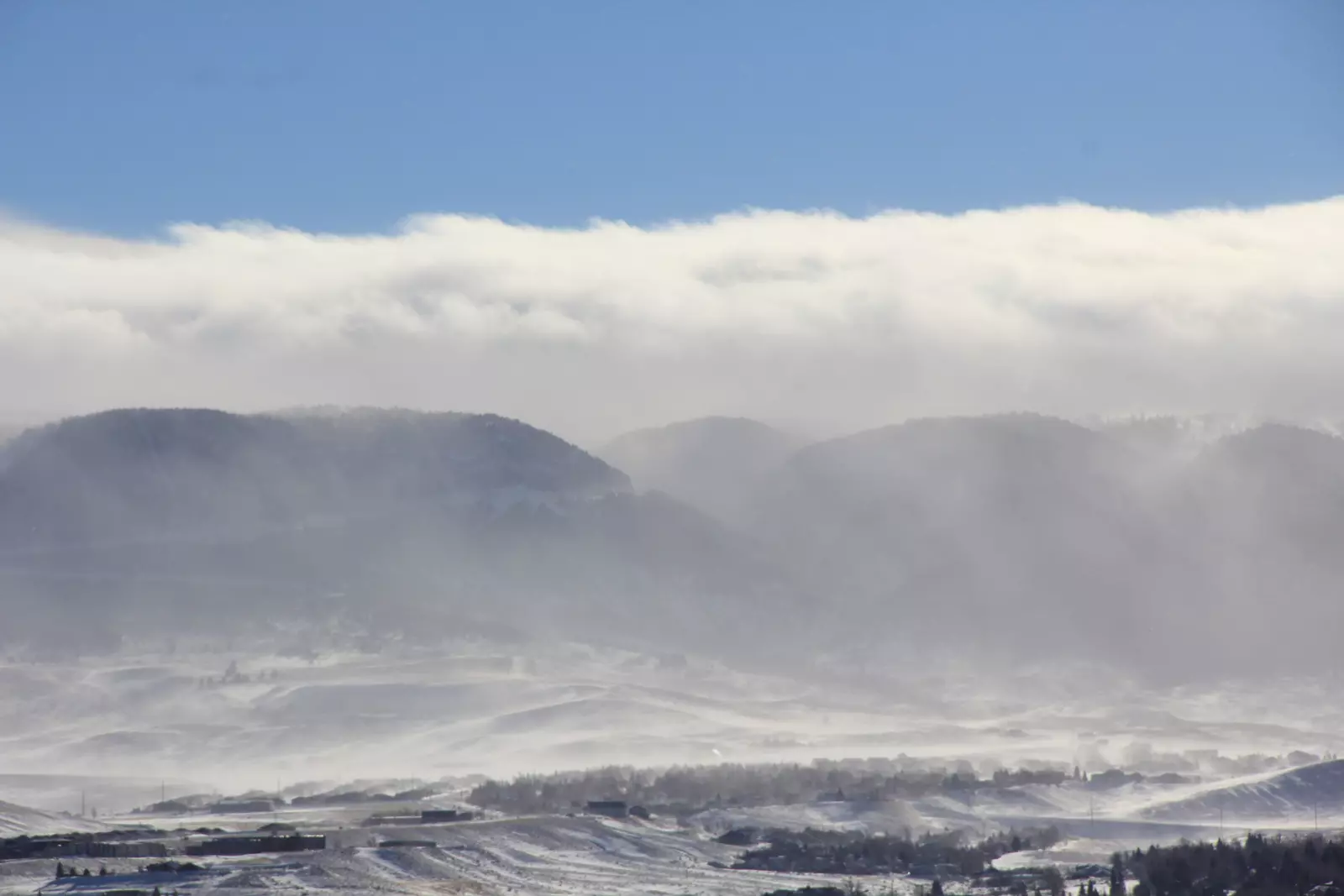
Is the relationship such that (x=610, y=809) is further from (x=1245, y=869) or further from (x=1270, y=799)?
(x=1270, y=799)

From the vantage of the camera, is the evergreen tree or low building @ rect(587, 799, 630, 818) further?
low building @ rect(587, 799, 630, 818)

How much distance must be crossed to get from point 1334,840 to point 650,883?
40.2 metres

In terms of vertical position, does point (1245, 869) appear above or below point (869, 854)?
below

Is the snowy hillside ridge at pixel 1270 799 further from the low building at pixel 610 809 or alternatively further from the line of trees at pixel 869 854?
the low building at pixel 610 809

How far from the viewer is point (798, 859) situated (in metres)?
130

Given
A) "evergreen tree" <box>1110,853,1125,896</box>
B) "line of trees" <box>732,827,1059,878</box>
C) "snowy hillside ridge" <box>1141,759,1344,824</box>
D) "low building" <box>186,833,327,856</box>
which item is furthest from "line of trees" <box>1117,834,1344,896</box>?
"low building" <box>186,833,327,856</box>

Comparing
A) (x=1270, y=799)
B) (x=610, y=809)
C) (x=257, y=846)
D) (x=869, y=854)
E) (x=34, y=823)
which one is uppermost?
(x=610, y=809)

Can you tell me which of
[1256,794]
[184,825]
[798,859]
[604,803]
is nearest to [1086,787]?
[1256,794]

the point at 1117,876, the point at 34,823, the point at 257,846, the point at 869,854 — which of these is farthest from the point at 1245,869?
the point at 34,823

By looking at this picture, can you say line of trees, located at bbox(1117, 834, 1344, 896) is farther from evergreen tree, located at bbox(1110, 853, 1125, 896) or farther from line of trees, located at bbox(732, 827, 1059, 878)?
line of trees, located at bbox(732, 827, 1059, 878)

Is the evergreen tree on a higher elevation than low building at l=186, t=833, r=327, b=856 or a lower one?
lower

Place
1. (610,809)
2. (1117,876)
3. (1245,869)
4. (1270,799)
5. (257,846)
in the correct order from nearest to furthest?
(1245,869) < (1117,876) < (257,846) < (610,809) < (1270,799)

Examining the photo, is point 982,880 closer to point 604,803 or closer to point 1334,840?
point 1334,840

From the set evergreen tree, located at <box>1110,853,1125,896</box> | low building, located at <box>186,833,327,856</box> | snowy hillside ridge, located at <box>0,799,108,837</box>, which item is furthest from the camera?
snowy hillside ridge, located at <box>0,799,108,837</box>
